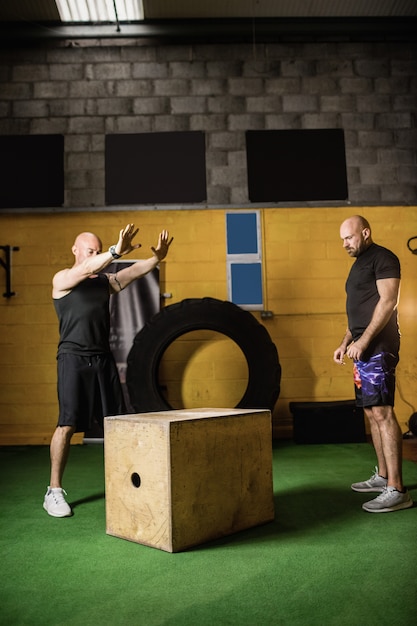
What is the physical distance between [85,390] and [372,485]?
1664 millimetres

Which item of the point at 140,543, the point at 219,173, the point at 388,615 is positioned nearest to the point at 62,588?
the point at 140,543

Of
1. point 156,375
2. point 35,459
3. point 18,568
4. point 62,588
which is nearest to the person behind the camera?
point 62,588

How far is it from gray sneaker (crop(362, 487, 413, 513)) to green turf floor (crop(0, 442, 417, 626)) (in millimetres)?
40

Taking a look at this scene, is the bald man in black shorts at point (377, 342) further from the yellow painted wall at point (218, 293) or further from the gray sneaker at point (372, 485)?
the yellow painted wall at point (218, 293)

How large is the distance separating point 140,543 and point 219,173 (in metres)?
3.75

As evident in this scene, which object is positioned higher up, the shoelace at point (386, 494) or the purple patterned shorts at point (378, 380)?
the purple patterned shorts at point (378, 380)

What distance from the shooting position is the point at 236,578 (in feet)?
5.70

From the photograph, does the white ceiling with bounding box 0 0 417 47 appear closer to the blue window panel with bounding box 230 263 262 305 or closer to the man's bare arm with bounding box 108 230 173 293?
the blue window panel with bounding box 230 263 262 305

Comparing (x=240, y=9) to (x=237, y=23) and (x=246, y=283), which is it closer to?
(x=237, y=23)

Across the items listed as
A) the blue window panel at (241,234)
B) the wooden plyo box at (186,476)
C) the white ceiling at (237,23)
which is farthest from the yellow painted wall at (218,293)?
the wooden plyo box at (186,476)

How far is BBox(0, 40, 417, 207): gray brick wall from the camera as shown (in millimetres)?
5062

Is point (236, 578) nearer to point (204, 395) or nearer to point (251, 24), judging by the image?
point (204, 395)

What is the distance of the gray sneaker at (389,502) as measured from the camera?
2473mm

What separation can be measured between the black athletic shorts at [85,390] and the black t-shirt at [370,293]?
135 centimetres
